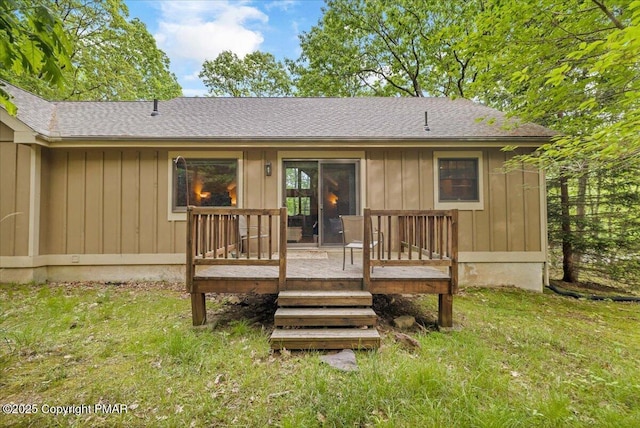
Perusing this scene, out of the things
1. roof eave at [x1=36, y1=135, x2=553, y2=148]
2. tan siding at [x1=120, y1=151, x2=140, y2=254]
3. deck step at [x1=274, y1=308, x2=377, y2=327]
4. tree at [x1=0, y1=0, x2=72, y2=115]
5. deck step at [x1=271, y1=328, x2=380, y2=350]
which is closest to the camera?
tree at [x1=0, y1=0, x2=72, y2=115]

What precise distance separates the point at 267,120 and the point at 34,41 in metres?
5.25

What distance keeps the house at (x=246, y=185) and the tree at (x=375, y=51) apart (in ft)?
27.5

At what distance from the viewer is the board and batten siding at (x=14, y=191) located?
554cm

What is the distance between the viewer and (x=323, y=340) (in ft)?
9.89

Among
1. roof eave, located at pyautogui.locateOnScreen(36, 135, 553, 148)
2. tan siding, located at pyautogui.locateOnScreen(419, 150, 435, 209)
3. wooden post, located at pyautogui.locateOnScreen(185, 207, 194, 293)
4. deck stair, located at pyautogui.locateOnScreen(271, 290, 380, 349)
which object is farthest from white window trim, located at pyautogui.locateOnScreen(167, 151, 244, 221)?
tan siding, located at pyautogui.locateOnScreen(419, 150, 435, 209)

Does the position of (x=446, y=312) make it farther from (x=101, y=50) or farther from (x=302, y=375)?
(x=101, y=50)

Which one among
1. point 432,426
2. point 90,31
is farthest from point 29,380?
point 90,31

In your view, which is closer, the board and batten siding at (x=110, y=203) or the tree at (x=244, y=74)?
the board and batten siding at (x=110, y=203)

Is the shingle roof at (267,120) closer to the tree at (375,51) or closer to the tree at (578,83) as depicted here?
the tree at (578,83)

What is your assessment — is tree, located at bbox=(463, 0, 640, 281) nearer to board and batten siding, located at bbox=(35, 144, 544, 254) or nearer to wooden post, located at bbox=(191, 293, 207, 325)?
board and batten siding, located at bbox=(35, 144, 544, 254)

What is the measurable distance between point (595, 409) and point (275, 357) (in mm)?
2699

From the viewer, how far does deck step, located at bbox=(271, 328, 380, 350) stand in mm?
2986

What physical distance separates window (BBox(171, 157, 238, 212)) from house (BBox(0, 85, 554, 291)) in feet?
0.07

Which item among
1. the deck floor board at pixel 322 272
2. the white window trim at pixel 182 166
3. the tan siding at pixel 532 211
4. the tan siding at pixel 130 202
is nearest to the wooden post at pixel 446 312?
the deck floor board at pixel 322 272
